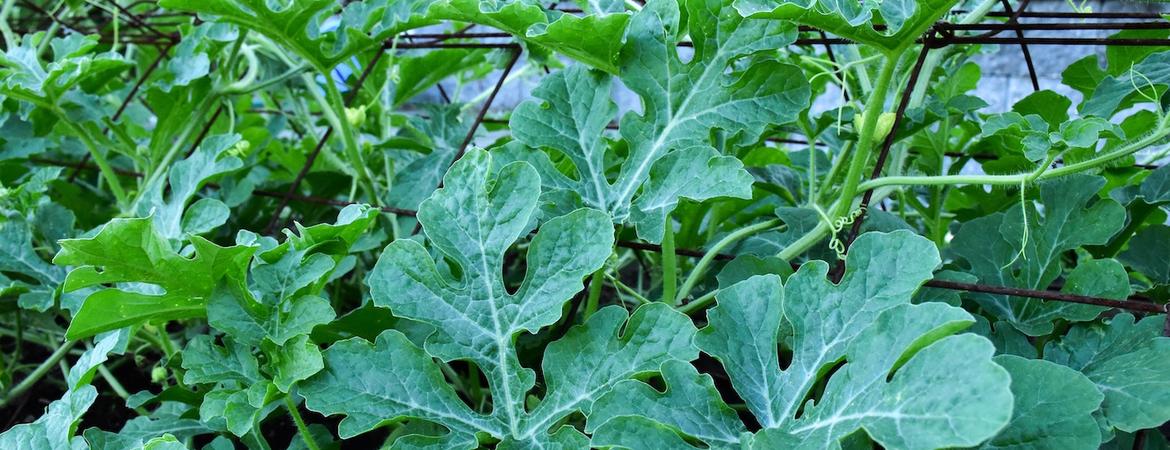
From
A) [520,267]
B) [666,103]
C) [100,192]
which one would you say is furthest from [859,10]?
[100,192]

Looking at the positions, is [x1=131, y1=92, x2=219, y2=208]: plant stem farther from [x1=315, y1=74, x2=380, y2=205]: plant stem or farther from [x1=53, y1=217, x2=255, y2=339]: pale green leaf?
[x1=53, y1=217, x2=255, y2=339]: pale green leaf

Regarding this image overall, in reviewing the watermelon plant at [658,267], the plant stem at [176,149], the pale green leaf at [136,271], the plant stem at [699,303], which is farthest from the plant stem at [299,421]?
the plant stem at [176,149]

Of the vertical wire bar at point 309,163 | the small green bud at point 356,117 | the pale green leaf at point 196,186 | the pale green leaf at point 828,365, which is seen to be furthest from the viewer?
the small green bud at point 356,117

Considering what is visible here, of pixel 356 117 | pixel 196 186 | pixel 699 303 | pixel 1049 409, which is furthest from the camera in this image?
pixel 356 117

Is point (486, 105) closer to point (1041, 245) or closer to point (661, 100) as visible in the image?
point (661, 100)

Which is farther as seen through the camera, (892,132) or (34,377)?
(34,377)

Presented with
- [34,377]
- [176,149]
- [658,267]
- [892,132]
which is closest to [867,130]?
[892,132]

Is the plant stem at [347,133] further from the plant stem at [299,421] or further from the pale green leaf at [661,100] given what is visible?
the plant stem at [299,421]

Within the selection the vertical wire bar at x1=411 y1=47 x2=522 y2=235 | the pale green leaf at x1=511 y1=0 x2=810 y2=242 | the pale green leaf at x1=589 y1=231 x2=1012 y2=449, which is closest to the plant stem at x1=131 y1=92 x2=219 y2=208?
the vertical wire bar at x1=411 y1=47 x2=522 y2=235
